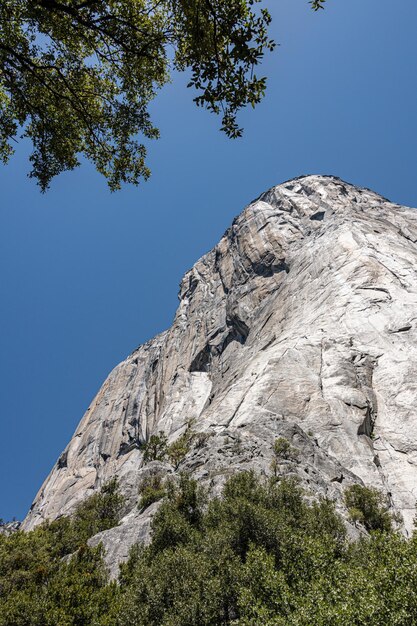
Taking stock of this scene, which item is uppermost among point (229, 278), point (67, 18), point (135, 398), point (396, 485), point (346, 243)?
point (229, 278)

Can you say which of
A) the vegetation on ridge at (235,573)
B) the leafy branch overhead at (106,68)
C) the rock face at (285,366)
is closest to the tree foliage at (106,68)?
the leafy branch overhead at (106,68)

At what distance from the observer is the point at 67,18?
44.0 ft

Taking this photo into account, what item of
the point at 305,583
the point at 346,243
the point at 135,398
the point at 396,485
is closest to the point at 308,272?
the point at 346,243

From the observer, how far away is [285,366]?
57.8 meters

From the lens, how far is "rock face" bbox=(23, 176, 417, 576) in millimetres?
40656

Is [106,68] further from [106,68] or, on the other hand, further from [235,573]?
[235,573]

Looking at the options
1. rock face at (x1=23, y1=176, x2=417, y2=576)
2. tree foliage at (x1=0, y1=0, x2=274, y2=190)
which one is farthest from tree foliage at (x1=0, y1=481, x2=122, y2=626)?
tree foliage at (x1=0, y1=0, x2=274, y2=190)

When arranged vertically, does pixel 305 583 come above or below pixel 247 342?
below

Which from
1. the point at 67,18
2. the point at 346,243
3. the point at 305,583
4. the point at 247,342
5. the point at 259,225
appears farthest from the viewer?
the point at 259,225

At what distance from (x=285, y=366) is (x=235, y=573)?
41740 millimetres

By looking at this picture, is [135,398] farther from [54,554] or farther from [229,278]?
[54,554]

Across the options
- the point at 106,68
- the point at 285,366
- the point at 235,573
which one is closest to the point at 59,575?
the point at 235,573

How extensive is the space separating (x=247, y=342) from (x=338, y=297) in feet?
88.8

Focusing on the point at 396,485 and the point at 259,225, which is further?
the point at 259,225
